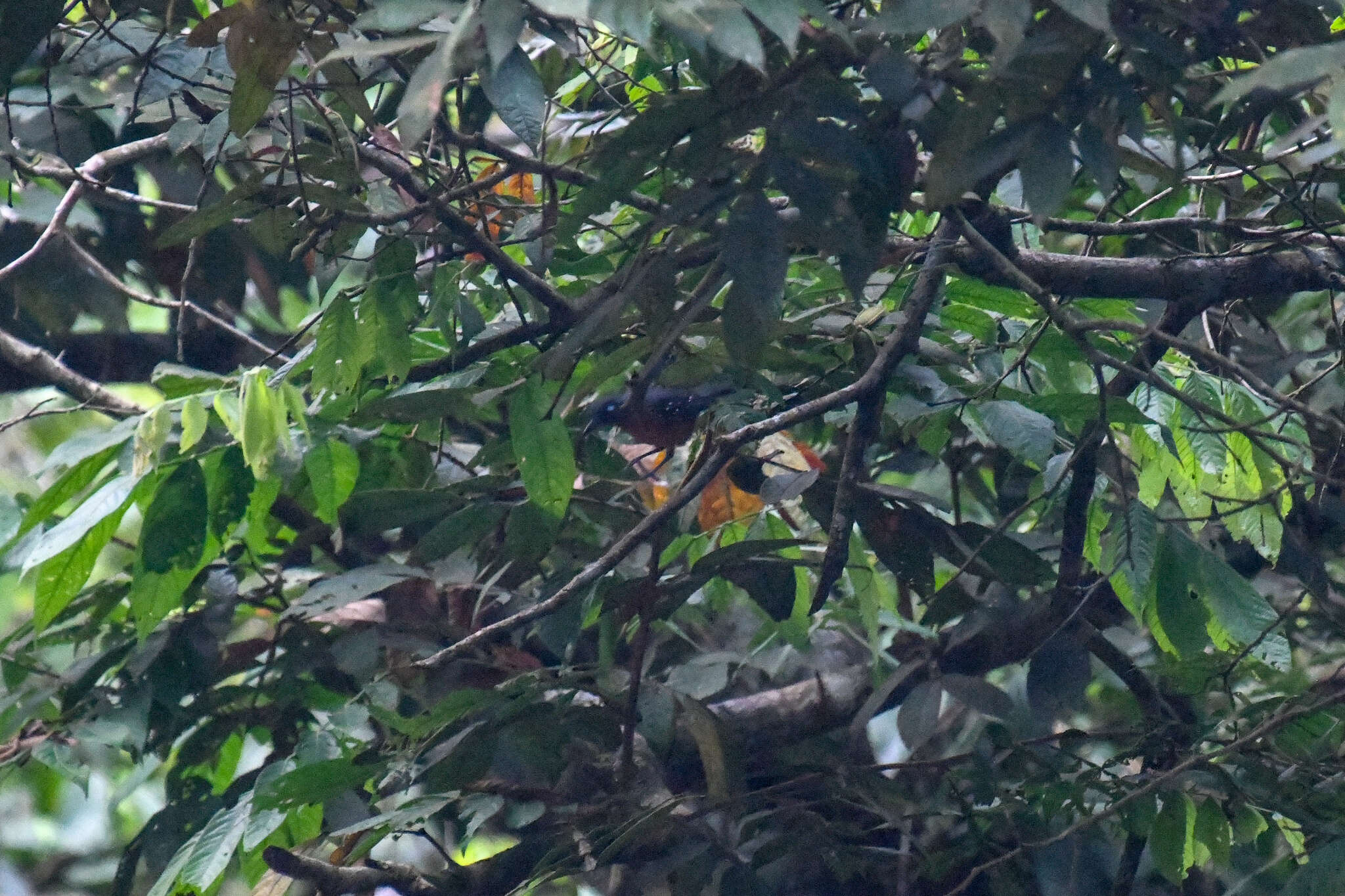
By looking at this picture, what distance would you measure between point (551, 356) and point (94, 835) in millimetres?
2527

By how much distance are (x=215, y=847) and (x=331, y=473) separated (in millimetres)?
418

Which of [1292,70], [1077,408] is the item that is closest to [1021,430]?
[1077,408]

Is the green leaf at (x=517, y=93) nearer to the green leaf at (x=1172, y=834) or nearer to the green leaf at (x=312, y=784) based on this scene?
the green leaf at (x=312, y=784)

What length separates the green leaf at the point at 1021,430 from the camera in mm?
1213

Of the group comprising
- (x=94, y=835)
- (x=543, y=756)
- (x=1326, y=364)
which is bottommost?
(x=94, y=835)

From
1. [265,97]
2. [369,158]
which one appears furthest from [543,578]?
[265,97]

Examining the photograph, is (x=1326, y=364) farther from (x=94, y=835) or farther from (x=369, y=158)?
(x=94, y=835)

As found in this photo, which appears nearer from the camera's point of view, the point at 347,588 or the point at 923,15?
the point at 923,15

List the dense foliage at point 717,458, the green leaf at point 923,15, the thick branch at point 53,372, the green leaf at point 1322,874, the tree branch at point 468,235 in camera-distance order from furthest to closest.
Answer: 1. the thick branch at point 53,372
2. the tree branch at point 468,235
3. the green leaf at point 1322,874
4. the dense foliage at point 717,458
5. the green leaf at point 923,15

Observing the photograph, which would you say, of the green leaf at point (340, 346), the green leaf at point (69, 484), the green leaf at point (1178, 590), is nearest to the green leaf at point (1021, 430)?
the green leaf at point (1178, 590)

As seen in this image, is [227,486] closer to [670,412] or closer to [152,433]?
[152,433]

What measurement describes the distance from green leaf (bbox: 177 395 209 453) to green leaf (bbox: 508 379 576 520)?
288 mm

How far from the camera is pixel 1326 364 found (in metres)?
1.79

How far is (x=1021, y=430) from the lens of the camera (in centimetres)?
123
